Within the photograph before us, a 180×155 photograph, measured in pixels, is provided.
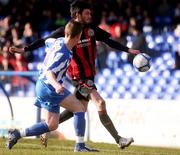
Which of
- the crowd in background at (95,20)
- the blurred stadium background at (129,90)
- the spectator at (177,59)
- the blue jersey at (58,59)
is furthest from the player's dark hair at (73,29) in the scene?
the crowd in background at (95,20)

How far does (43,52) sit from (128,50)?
23.9 ft

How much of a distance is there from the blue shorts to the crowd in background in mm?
5751

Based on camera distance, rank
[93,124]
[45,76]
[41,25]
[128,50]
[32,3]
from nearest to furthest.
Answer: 1. [45,76]
2. [128,50]
3. [93,124]
4. [41,25]
5. [32,3]

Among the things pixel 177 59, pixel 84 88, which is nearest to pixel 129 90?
pixel 177 59

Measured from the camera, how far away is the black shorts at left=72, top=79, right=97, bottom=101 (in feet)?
37.1

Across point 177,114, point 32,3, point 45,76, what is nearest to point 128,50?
point 45,76

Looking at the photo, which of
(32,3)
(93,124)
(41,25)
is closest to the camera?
(93,124)

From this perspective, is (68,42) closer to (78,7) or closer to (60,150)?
(78,7)

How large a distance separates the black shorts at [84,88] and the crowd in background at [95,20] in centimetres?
443

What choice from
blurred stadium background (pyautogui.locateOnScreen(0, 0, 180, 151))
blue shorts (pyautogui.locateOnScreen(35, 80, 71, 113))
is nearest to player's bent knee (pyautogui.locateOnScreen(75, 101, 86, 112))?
blue shorts (pyautogui.locateOnScreen(35, 80, 71, 113))

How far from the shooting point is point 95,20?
20.2m

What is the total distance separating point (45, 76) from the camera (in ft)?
33.1

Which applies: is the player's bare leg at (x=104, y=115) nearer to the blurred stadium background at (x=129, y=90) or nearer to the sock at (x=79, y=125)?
the sock at (x=79, y=125)

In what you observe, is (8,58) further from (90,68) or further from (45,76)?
(45,76)
